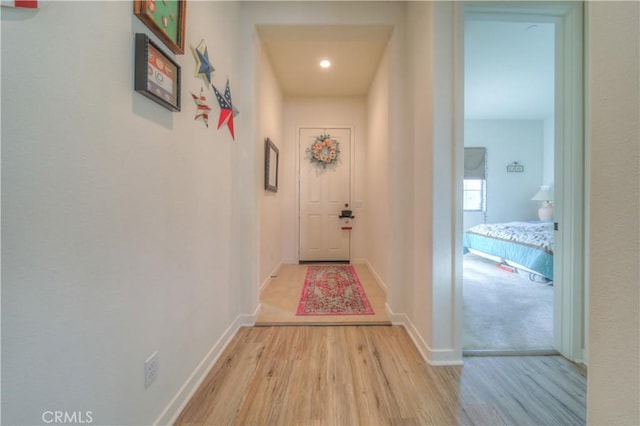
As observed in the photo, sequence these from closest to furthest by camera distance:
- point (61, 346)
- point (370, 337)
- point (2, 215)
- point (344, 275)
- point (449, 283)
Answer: point (2, 215), point (61, 346), point (449, 283), point (370, 337), point (344, 275)

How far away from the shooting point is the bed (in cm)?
309

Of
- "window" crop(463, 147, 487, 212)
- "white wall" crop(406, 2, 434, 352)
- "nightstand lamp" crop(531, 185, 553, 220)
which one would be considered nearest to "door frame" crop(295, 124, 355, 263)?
"white wall" crop(406, 2, 434, 352)

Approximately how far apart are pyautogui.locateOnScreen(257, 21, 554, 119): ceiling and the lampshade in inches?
74.7

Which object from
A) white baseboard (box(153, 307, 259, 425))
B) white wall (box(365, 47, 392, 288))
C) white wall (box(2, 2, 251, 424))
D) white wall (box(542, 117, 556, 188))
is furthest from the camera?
white wall (box(542, 117, 556, 188))

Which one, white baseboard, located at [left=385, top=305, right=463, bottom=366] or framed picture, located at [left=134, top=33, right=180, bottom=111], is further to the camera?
white baseboard, located at [left=385, top=305, right=463, bottom=366]

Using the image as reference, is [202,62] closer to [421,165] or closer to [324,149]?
[421,165]

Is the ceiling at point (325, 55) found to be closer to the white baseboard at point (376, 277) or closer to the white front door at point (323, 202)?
the white front door at point (323, 202)

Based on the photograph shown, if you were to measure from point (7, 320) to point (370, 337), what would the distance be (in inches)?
72.4

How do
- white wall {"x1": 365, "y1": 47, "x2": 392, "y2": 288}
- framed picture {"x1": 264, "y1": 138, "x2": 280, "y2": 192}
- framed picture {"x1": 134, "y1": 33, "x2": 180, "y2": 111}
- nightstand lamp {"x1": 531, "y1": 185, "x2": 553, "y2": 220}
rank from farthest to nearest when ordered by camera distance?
1. nightstand lamp {"x1": 531, "y1": 185, "x2": 553, "y2": 220}
2. framed picture {"x1": 264, "y1": 138, "x2": 280, "y2": 192}
3. white wall {"x1": 365, "y1": 47, "x2": 392, "y2": 288}
4. framed picture {"x1": 134, "y1": 33, "x2": 180, "y2": 111}

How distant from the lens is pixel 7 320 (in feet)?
1.99

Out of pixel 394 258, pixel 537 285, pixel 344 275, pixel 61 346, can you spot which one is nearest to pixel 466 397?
pixel 394 258

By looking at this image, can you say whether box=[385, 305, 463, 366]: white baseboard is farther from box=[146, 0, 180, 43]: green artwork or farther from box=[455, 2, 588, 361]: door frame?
box=[146, 0, 180, 43]: green artwork

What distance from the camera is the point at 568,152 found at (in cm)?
158

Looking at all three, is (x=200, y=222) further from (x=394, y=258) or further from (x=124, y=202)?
(x=394, y=258)
